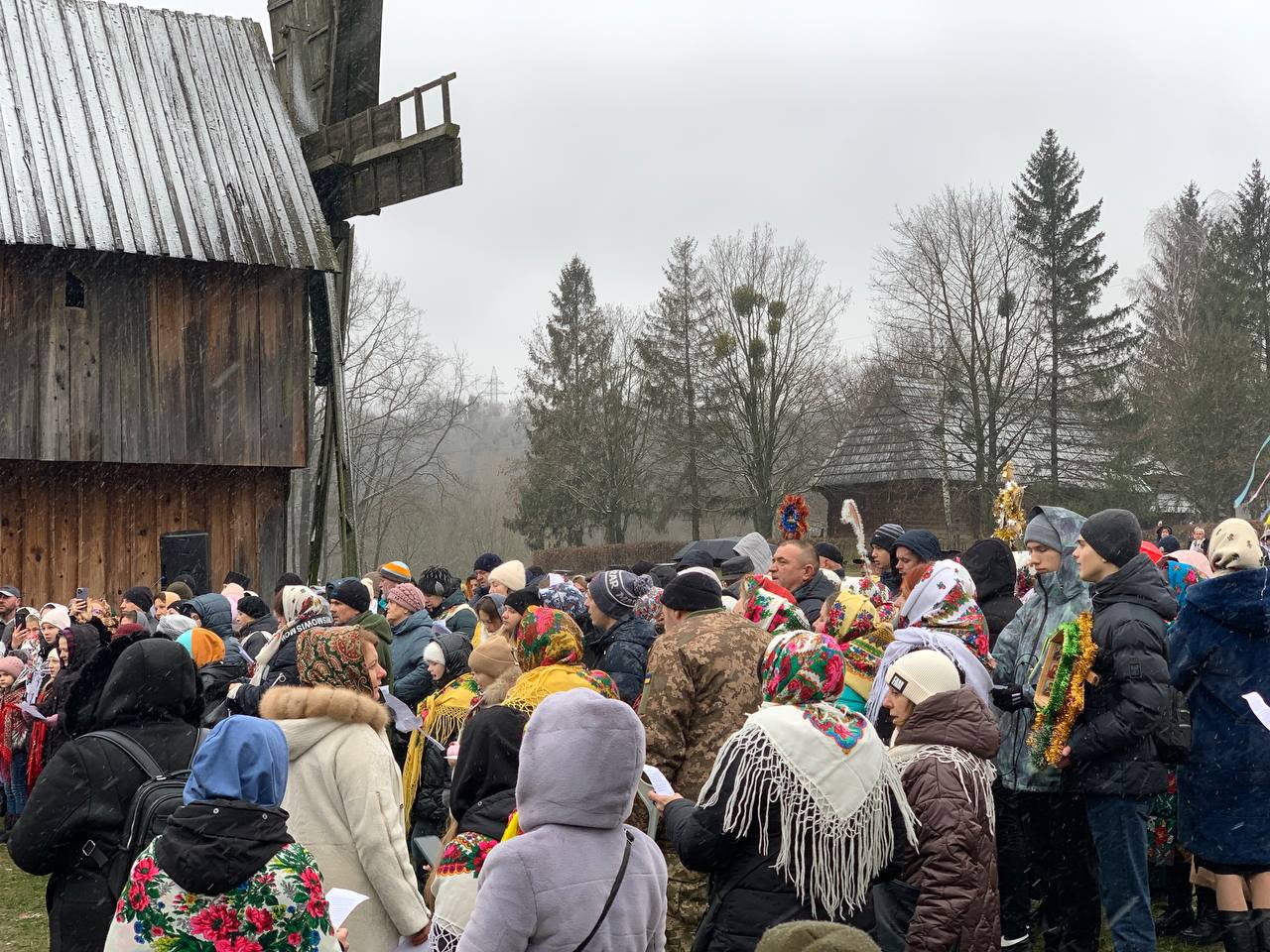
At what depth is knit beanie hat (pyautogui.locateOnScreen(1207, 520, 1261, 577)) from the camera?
19.9 feet

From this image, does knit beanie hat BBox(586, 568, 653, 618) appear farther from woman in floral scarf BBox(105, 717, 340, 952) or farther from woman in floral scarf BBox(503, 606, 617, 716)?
woman in floral scarf BBox(105, 717, 340, 952)

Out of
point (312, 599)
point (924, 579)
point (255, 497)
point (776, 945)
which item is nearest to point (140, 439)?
point (255, 497)

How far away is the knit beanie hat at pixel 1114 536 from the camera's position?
243 inches

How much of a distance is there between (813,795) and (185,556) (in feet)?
49.9

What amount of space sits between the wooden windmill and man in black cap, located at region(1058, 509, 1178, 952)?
42.4 ft

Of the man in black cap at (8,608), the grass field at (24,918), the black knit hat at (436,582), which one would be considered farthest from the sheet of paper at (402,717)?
the man in black cap at (8,608)

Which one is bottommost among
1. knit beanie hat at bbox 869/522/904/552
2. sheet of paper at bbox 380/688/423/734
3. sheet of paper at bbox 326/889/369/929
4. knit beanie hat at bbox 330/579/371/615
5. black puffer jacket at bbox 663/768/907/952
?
sheet of paper at bbox 326/889/369/929

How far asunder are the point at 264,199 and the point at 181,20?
152 inches

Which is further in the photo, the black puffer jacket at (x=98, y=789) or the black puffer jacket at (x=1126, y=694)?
the black puffer jacket at (x=1126, y=694)

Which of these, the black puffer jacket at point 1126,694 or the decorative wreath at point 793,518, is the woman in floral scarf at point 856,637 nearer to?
the black puffer jacket at point 1126,694

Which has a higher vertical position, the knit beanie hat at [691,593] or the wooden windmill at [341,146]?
the wooden windmill at [341,146]

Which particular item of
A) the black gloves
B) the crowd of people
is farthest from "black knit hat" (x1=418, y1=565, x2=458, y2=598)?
the black gloves

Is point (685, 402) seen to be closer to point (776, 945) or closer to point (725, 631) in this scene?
point (725, 631)

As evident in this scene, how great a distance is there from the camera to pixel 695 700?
18.0 feet
